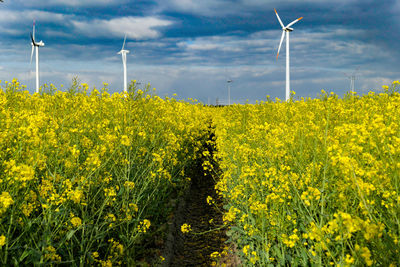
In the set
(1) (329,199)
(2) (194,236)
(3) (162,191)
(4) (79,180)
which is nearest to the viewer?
(1) (329,199)

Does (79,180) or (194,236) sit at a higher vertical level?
(79,180)

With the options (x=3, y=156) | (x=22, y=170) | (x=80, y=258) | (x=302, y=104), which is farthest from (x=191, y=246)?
(x=302, y=104)

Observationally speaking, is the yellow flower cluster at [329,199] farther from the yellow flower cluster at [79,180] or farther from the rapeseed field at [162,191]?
the yellow flower cluster at [79,180]

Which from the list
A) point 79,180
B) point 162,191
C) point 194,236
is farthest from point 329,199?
point 194,236

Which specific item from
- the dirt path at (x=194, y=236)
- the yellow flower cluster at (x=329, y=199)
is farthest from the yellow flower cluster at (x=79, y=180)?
the yellow flower cluster at (x=329, y=199)

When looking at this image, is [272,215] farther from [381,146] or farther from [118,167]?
[118,167]

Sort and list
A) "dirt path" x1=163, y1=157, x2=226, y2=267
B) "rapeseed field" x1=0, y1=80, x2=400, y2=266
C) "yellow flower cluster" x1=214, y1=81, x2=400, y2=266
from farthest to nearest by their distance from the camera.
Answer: "dirt path" x1=163, y1=157, x2=226, y2=267 → "rapeseed field" x1=0, y1=80, x2=400, y2=266 → "yellow flower cluster" x1=214, y1=81, x2=400, y2=266

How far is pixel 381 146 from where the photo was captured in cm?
366

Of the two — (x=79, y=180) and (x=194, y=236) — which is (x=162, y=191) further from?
(x=79, y=180)

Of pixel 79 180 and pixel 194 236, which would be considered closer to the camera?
pixel 79 180

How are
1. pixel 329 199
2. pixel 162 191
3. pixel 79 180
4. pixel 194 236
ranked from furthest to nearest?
1. pixel 194 236
2. pixel 162 191
3. pixel 79 180
4. pixel 329 199

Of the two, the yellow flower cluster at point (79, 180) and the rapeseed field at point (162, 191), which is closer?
the rapeseed field at point (162, 191)

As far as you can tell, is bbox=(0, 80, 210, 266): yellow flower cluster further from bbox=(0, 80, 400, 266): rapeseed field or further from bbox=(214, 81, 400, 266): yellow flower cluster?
bbox=(214, 81, 400, 266): yellow flower cluster

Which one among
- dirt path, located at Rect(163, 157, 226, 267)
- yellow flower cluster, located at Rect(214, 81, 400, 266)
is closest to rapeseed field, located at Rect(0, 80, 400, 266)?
yellow flower cluster, located at Rect(214, 81, 400, 266)
